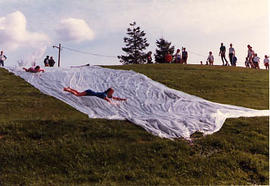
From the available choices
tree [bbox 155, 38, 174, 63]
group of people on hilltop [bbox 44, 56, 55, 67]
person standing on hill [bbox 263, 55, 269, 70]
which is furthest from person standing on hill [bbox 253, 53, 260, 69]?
tree [bbox 155, 38, 174, 63]

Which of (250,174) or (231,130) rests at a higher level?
(231,130)

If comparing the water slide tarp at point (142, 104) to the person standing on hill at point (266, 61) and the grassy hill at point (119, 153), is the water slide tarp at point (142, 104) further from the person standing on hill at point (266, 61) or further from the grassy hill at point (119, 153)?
the person standing on hill at point (266, 61)

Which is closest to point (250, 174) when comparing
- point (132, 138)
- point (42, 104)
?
point (132, 138)

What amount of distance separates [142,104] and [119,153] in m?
4.96

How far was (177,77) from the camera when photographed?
60.1 feet

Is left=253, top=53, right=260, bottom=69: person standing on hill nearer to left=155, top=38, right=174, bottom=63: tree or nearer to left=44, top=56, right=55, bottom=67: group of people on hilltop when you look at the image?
left=44, top=56, right=55, bottom=67: group of people on hilltop

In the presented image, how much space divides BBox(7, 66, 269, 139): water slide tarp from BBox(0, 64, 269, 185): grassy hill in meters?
0.48

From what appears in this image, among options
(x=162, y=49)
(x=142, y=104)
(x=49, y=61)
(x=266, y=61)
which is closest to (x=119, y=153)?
(x=142, y=104)

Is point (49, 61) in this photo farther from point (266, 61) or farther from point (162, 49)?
point (162, 49)

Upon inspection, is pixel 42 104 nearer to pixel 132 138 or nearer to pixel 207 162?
pixel 132 138

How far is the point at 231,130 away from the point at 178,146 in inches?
79.8

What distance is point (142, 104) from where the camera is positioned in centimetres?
1181

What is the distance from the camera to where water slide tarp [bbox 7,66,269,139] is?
342 inches

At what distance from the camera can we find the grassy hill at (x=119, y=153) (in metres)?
6.10
